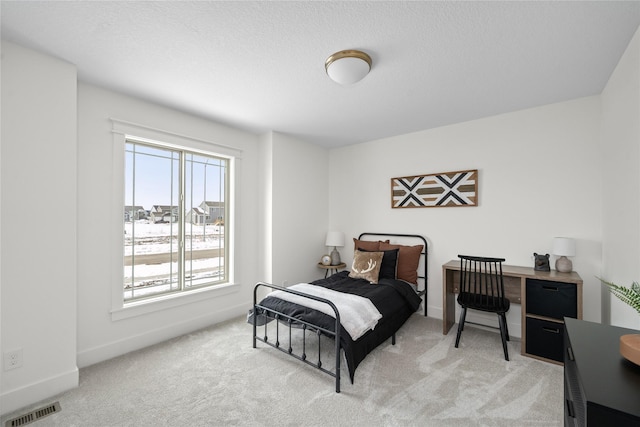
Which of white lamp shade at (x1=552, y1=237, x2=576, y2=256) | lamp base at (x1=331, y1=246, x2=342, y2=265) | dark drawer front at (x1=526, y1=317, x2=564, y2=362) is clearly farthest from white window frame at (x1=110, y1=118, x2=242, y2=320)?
white lamp shade at (x1=552, y1=237, x2=576, y2=256)

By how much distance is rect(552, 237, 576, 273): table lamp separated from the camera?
2.69 metres

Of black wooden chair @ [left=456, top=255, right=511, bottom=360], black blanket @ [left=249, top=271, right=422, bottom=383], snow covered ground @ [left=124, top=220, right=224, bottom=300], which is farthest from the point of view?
snow covered ground @ [left=124, top=220, right=224, bottom=300]

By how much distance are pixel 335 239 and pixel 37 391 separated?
137 inches

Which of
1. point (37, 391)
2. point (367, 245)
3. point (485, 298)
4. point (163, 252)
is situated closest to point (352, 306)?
point (485, 298)

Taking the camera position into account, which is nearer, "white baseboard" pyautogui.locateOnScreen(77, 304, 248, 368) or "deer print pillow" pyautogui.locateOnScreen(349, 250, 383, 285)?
"white baseboard" pyautogui.locateOnScreen(77, 304, 248, 368)

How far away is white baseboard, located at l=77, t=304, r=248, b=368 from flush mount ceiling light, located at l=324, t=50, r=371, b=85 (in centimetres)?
308

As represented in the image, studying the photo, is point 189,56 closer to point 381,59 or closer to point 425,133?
point 381,59

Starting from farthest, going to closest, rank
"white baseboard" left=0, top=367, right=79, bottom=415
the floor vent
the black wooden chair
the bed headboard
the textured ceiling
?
the bed headboard
the black wooden chair
"white baseboard" left=0, top=367, right=79, bottom=415
the floor vent
the textured ceiling

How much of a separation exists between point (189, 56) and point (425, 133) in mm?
3030

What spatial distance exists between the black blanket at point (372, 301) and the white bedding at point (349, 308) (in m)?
0.05

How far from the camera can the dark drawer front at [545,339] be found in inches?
98.6

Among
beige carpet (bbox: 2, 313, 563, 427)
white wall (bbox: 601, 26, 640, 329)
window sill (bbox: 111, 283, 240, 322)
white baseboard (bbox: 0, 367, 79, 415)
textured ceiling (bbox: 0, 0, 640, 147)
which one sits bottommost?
beige carpet (bbox: 2, 313, 563, 427)

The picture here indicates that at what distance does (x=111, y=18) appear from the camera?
1701mm

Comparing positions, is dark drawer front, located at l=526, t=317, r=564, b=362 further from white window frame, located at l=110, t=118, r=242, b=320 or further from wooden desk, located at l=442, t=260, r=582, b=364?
white window frame, located at l=110, t=118, r=242, b=320
